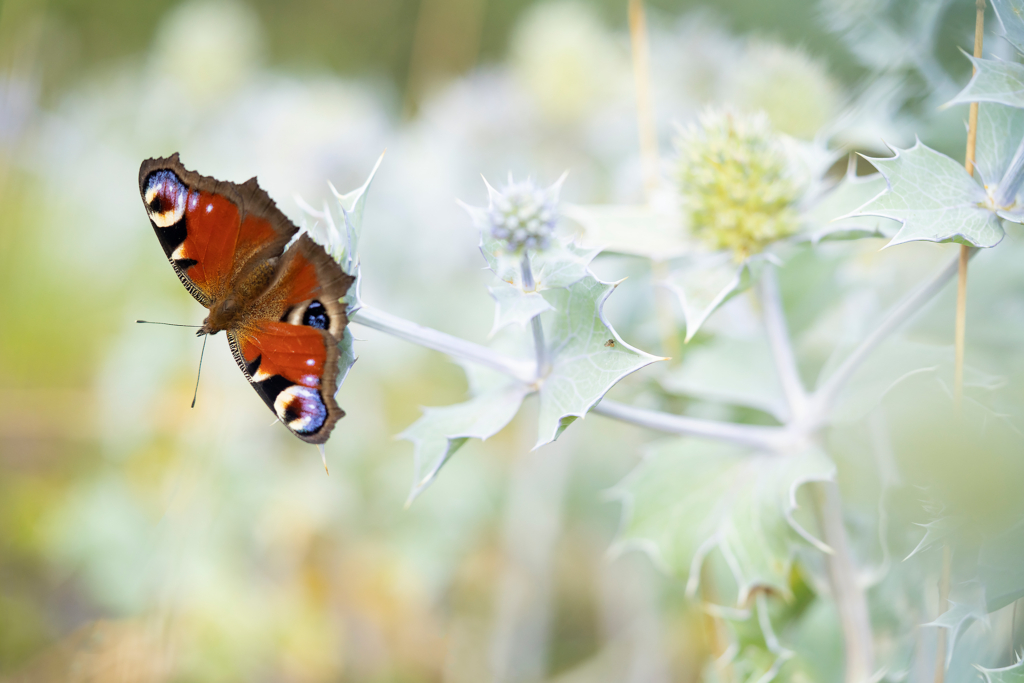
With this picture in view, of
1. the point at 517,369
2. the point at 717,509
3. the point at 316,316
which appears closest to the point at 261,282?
the point at 316,316

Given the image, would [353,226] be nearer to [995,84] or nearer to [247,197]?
[247,197]

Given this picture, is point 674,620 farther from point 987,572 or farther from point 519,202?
point 519,202

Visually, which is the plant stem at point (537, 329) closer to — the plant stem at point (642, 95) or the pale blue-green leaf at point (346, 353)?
the pale blue-green leaf at point (346, 353)

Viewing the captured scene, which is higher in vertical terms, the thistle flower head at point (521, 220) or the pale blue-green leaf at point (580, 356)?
the thistle flower head at point (521, 220)

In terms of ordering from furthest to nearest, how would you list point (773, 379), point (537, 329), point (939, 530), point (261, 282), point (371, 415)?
point (371, 415)
point (773, 379)
point (261, 282)
point (537, 329)
point (939, 530)

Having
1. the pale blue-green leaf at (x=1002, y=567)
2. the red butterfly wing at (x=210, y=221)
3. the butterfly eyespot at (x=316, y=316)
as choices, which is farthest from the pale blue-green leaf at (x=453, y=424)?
the pale blue-green leaf at (x=1002, y=567)

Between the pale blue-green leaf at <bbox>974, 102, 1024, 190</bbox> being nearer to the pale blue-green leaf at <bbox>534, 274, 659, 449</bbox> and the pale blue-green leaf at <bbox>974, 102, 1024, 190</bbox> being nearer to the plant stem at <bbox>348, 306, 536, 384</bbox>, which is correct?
the pale blue-green leaf at <bbox>534, 274, 659, 449</bbox>

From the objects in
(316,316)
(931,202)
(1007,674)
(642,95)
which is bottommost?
(1007,674)

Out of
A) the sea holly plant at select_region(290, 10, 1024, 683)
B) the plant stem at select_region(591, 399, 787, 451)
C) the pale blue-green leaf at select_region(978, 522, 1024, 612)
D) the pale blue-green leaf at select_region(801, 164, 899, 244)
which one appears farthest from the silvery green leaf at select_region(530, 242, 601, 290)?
the pale blue-green leaf at select_region(978, 522, 1024, 612)
